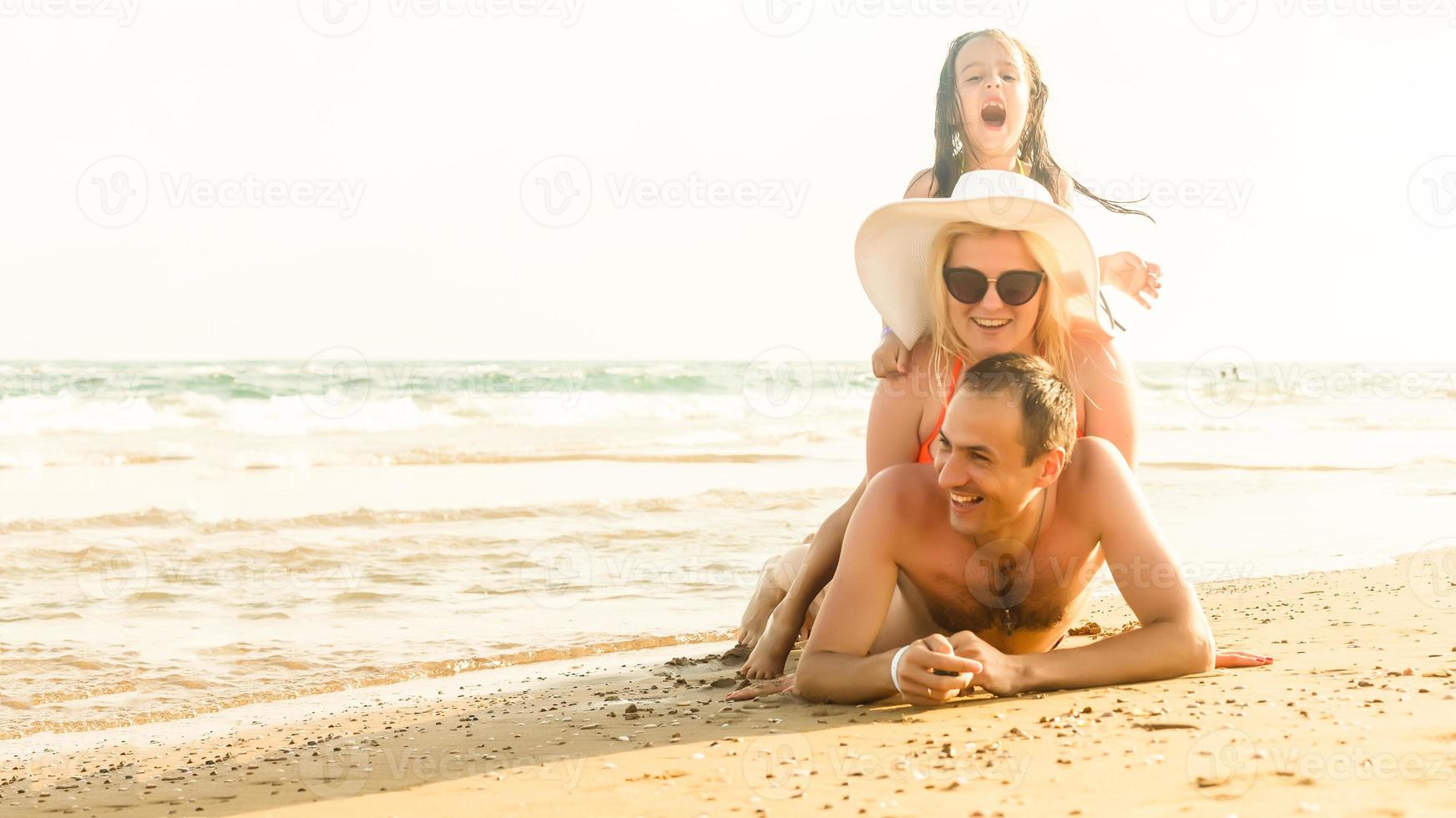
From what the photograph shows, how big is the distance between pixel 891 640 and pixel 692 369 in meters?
31.5

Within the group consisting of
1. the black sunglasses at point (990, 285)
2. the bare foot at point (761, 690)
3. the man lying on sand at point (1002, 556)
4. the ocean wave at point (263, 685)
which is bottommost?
the ocean wave at point (263, 685)

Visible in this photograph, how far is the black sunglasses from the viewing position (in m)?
4.09

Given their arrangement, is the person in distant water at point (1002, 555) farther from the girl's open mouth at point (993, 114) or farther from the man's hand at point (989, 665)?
the girl's open mouth at point (993, 114)

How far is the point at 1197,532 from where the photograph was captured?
9.48 metres

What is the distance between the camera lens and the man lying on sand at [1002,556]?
11.6 ft

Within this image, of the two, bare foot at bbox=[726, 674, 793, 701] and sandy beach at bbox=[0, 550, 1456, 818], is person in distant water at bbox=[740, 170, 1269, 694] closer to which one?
bare foot at bbox=[726, 674, 793, 701]

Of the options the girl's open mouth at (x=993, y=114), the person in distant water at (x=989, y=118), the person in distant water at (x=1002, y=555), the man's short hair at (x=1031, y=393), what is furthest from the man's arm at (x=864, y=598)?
the girl's open mouth at (x=993, y=114)

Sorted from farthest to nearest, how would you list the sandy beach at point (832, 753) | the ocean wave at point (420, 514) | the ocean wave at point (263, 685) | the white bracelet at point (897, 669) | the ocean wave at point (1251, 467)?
the ocean wave at point (1251, 467) < the ocean wave at point (420, 514) < the ocean wave at point (263, 685) < the white bracelet at point (897, 669) < the sandy beach at point (832, 753)

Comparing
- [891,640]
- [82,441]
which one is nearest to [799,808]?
[891,640]

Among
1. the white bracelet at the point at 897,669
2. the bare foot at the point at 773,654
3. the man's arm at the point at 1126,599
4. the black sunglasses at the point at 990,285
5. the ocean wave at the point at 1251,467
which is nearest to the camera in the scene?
the white bracelet at the point at 897,669

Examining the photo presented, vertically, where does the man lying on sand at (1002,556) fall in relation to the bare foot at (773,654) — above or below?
above

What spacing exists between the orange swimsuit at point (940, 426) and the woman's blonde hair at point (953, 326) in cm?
2

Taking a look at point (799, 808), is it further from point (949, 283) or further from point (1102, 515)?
point (949, 283)

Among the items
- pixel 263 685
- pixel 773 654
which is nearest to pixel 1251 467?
pixel 773 654
